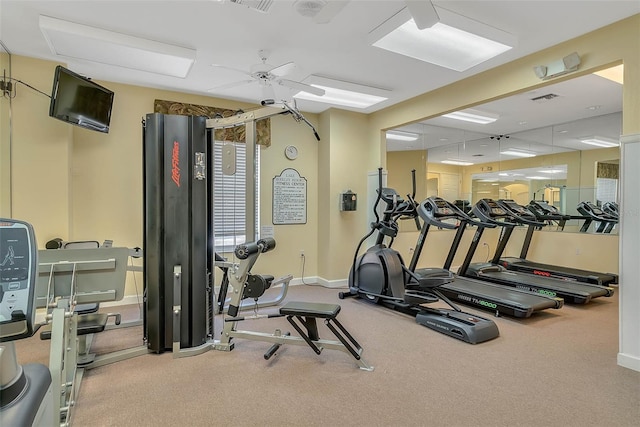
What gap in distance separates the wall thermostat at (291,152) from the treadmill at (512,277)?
9.50 feet

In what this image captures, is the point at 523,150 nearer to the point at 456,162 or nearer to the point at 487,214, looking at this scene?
the point at 456,162

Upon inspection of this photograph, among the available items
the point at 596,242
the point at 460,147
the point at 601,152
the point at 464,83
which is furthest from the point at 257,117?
the point at 601,152

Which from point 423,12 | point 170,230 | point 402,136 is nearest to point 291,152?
point 402,136

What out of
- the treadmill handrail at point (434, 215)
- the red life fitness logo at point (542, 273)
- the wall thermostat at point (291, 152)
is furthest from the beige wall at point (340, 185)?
the red life fitness logo at point (542, 273)

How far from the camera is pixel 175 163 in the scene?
9.86 ft

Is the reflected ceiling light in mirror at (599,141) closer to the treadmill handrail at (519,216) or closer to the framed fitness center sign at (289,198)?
the treadmill handrail at (519,216)

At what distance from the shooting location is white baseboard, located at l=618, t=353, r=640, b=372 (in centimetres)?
271

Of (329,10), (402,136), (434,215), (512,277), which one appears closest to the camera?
(329,10)

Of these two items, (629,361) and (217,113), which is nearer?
(629,361)

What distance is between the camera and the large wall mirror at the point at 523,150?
5719mm

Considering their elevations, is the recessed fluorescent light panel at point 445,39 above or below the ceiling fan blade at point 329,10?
above

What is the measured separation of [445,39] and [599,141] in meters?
5.26

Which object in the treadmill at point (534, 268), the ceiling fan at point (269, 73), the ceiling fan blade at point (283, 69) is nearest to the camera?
the ceiling fan blade at point (283, 69)

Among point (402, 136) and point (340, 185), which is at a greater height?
point (402, 136)
